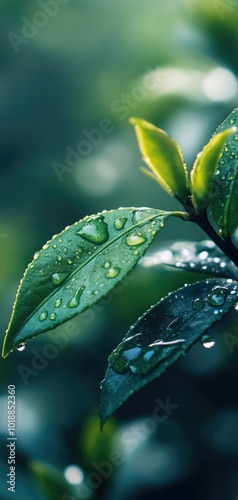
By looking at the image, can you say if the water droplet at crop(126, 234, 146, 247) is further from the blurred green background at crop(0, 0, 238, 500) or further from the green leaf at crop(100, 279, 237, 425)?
the blurred green background at crop(0, 0, 238, 500)

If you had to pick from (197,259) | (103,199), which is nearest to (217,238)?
(197,259)

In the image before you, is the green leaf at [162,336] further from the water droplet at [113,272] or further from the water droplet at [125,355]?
the water droplet at [113,272]

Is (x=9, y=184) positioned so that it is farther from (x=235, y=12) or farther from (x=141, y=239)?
(x=141, y=239)

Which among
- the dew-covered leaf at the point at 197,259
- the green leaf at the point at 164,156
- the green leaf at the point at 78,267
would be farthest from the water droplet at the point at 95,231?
the dew-covered leaf at the point at 197,259

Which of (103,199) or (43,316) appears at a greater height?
(43,316)

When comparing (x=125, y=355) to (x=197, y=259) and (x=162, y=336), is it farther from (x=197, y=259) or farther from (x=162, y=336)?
(x=197, y=259)

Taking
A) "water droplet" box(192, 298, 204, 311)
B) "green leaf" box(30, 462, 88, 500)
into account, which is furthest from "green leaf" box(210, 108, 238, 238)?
"green leaf" box(30, 462, 88, 500)

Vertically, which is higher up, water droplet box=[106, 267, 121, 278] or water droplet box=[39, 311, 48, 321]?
water droplet box=[39, 311, 48, 321]
